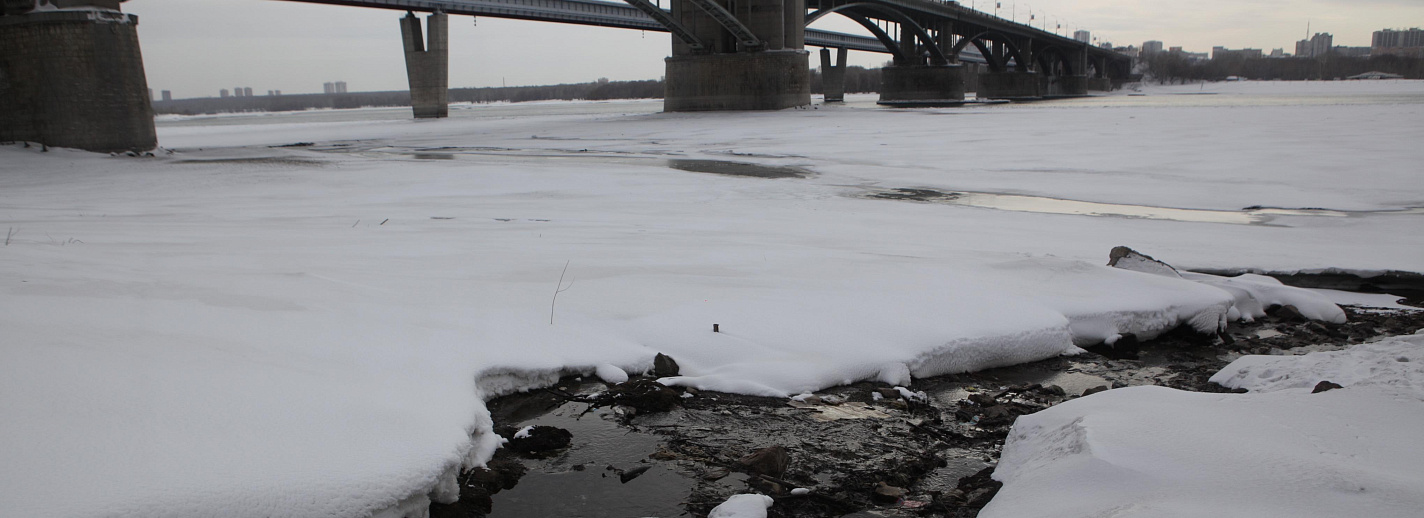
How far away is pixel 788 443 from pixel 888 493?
557mm

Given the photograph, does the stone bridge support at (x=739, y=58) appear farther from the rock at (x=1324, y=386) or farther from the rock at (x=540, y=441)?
the rock at (x=1324, y=386)

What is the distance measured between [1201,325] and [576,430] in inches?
148

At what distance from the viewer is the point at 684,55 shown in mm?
49500

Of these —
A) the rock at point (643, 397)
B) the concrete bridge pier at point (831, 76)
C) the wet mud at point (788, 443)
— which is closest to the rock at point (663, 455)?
the wet mud at point (788, 443)

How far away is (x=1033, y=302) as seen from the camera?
205 inches

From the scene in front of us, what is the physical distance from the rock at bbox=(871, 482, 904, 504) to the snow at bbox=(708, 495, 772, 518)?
1.32 feet

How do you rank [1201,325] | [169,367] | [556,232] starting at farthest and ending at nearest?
[556,232]
[1201,325]
[169,367]

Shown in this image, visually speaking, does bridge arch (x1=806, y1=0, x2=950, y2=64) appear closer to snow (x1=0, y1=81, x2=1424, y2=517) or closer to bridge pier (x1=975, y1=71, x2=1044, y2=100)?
bridge pier (x1=975, y1=71, x2=1044, y2=100)

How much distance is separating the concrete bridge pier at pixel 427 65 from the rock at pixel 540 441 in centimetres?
5230

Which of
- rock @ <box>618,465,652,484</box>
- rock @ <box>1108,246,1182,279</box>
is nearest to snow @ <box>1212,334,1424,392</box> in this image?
rock @ <box>1108,246,1182,279</box>

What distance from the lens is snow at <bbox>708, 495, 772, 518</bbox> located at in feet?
9.48

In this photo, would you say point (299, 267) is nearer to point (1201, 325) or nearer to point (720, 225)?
point (720, 225)

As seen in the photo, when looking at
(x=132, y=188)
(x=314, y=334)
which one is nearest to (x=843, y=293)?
(x=314, y=334)

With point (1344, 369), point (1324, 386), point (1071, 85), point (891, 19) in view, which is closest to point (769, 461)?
point (1324, 386)
